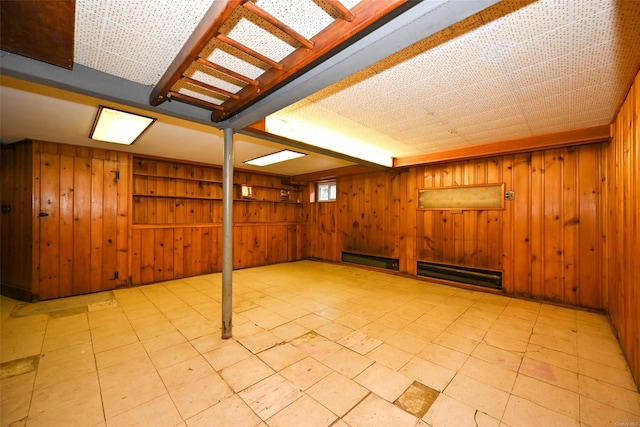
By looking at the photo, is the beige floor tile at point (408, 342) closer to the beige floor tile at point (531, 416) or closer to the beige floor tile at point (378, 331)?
the beige floor tile at point (378, 331)

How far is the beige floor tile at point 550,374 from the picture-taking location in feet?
5.71

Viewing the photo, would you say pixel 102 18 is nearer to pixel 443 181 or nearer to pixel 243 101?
pixel 243 101

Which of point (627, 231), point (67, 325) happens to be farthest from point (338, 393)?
point (67, 325)

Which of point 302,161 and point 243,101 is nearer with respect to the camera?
point 243,101

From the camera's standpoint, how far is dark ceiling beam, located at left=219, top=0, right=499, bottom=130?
38.4 inches

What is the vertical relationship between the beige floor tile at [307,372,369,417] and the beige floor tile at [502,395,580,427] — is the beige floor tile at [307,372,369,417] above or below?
above

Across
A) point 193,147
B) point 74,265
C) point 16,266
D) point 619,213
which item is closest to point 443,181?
point 619,213

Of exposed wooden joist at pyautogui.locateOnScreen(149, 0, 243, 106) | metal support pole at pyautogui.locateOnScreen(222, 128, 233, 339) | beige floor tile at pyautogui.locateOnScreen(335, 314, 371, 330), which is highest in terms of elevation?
exposed wooden joist at pyautogui.locateOnScreen(149, 0, 243, 106)

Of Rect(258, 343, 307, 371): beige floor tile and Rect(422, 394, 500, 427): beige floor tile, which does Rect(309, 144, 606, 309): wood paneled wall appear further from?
Rect(258, 343, 307, 371): beige floor tile

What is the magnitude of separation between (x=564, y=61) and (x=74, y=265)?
593 centimetres

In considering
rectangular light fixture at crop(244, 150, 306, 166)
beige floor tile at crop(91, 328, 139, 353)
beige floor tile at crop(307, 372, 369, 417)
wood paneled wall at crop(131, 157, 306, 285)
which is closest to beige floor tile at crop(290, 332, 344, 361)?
beige floor tile at crop(307, 372, 369, 417)

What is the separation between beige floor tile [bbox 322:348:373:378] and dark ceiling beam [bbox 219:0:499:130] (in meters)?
2.03

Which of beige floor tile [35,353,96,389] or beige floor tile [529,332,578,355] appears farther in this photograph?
beige floor tile [529,332,578,355]

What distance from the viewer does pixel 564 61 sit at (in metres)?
1.63
